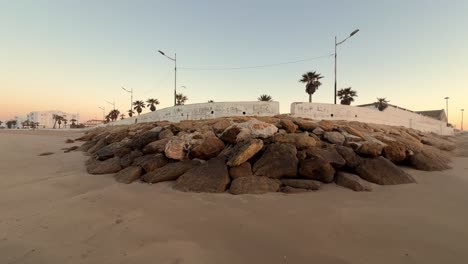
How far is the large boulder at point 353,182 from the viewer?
20.6ft

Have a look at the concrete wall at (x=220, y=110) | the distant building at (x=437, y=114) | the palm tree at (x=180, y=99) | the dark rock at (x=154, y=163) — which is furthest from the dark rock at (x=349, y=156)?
the distant building at (x=437, y=114)

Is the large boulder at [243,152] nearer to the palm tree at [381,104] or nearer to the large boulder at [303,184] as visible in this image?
the large boulder at [303,184]

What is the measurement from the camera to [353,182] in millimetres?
6434

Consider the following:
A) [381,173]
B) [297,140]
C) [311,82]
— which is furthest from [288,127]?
[311,82]

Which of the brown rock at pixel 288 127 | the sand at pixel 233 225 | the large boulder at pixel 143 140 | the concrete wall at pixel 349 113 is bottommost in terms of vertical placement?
the sand at pixel 233 225

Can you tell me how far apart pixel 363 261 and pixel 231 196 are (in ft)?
10.5

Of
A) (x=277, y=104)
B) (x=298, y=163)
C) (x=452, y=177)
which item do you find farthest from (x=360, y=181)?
(x=277, y=104)

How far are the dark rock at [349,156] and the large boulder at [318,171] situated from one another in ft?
2.85

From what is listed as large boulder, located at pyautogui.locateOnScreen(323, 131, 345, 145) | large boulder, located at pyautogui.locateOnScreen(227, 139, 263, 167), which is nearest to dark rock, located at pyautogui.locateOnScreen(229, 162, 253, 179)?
large boulder, located at pyautogui.locateOnScreen(227, 139, 263, 167)

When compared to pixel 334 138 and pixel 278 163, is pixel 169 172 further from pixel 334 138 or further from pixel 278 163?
pixel 334 138

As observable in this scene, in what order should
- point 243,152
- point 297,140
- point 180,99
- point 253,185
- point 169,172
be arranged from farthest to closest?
point 180,99, point 297,140, point 169,172, point 243,152, point 253,185

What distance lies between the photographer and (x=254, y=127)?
9.19 metres

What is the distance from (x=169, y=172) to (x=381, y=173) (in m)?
6.14

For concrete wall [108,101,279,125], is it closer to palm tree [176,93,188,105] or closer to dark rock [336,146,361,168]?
dark rock [336,146,361,168]
